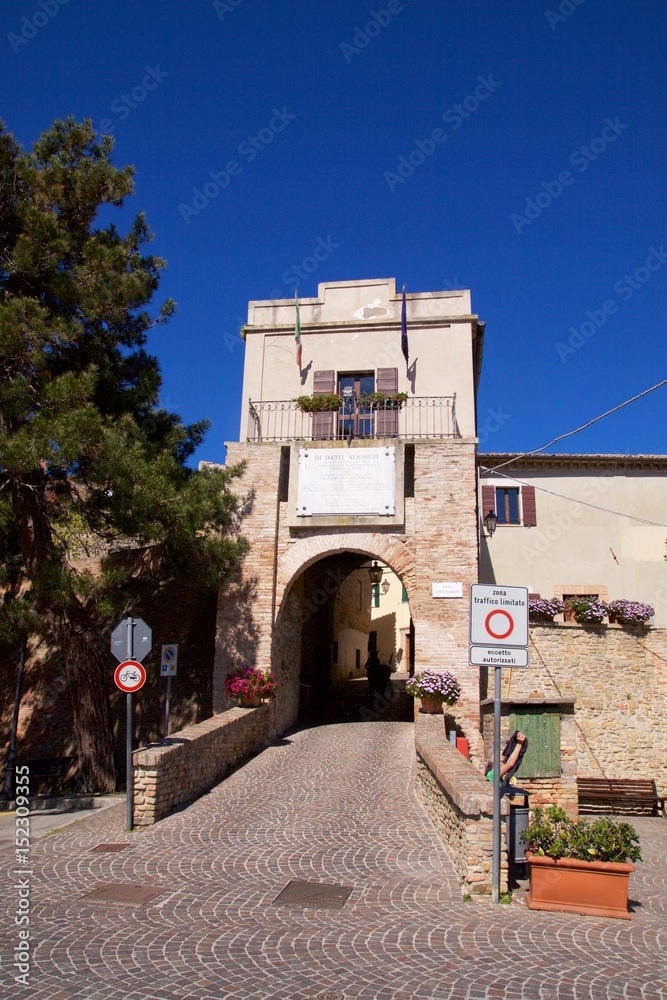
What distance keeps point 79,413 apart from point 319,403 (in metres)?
6.60

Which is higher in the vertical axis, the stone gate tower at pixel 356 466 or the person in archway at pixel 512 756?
the stone gate tower at pixel 356 466

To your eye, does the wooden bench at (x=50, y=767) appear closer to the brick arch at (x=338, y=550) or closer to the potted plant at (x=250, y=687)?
the potted plant at (x=250, y=687)

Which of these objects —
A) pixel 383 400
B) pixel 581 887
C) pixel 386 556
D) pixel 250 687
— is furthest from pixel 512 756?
pixel 383 400

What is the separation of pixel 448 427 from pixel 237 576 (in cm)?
559

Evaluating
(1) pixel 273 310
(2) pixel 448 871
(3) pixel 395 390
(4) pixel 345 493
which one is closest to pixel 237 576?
(4) pixel 345 493

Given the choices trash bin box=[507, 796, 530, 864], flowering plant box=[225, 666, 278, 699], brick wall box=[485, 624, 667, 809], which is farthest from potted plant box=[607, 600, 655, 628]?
trash bin box=[507, 796, 530, 864]

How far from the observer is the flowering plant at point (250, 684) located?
13242 mm

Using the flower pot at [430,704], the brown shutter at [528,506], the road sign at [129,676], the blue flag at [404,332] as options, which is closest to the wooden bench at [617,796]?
the flower pot at [430,704]

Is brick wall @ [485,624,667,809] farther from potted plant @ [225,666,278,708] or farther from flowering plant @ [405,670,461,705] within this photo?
potted plant @ [225,666,278,708]

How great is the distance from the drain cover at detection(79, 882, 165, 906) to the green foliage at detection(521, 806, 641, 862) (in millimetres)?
3358

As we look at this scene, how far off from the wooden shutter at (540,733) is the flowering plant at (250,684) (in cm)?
452

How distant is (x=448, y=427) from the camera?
50.9ft

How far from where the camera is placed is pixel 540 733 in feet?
41.7

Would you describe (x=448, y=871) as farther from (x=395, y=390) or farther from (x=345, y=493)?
(x=395, y=390)
